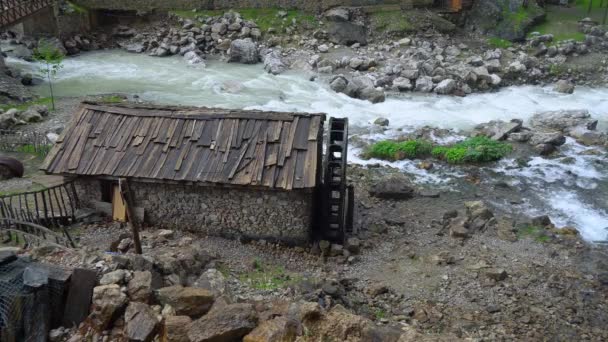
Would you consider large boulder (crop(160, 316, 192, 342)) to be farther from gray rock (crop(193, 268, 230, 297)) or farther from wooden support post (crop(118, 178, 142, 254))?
wooden support post (crop(118, 178, 142, 254))

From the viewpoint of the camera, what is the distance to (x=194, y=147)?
48.6ft

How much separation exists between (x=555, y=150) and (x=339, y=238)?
44.5 feet

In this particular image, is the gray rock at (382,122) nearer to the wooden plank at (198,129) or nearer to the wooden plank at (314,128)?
the wooden plank at (314,128)

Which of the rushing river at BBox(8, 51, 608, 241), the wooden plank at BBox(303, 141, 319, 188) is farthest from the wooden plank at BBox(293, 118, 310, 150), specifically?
the rushing river at BBox(8, 51, 608, 241)

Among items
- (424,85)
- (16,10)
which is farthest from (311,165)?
(16,10)

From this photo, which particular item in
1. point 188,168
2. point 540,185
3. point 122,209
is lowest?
point 540,185

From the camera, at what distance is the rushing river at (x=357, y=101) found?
2166 centimetres

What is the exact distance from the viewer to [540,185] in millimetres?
21062

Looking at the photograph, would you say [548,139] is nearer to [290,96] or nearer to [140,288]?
[290,96]

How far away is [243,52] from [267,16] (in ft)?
20.5

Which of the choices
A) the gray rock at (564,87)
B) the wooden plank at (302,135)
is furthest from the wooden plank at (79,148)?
the gray rock at (564,87)

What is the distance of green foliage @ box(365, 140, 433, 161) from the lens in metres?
23.5

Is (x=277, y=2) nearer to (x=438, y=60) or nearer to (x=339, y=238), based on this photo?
(x=438, y=60)

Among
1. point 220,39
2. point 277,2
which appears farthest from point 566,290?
point 277,2
